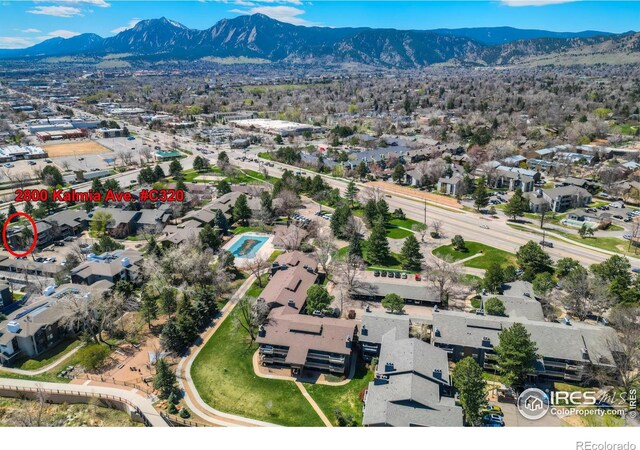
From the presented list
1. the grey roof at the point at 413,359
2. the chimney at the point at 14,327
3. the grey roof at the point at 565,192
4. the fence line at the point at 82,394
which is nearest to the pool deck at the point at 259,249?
the chimney at the point at 14,327

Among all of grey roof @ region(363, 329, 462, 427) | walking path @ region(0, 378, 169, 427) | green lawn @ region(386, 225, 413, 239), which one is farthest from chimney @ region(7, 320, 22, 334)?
green lawn @ region(386, 225, 413, 239)

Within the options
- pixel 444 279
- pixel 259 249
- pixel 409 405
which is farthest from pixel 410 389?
pixel 259 249

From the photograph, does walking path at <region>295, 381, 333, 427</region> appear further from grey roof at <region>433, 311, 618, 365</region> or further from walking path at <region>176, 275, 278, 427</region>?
grey roof at <region>433, 311, 618, 365</region>

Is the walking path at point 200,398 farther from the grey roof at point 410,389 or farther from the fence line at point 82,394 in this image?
the grey roof at point 410,389

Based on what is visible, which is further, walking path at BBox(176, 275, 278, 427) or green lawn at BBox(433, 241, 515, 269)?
green lawn at BBox(433, 241, 515, 269)

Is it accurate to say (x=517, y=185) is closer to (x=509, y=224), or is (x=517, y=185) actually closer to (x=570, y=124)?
(x=509, y=224)

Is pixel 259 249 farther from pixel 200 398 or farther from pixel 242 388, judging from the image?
pixel 200 398
